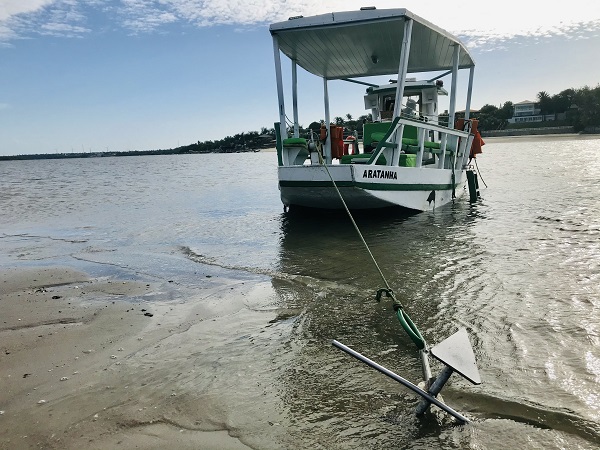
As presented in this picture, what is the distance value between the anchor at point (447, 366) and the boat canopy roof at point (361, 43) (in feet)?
27.9

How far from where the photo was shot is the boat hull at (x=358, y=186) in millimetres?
10305

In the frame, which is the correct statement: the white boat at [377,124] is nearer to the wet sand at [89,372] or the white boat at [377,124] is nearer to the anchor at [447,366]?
the wet sand at [89,372]

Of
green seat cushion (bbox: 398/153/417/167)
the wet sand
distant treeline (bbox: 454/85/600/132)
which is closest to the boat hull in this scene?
green seat cushion (bbox: 398/153/417/167)

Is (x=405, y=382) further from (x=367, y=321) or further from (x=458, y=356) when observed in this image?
(x=367, y=321)

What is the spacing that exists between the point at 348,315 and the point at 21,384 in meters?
3.08

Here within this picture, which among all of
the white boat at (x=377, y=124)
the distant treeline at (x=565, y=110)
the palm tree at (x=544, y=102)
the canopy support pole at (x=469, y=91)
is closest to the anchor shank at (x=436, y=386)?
the white boat at (x=377, y=124)

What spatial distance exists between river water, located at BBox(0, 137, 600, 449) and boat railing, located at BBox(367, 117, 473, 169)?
5.14ft

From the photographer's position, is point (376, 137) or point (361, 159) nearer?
point (361, 159)

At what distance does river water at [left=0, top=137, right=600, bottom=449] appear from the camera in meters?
3.11

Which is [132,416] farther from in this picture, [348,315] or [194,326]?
[348,315]

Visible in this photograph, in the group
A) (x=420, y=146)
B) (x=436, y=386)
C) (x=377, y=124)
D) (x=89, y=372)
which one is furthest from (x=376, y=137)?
(x=436, y=386)

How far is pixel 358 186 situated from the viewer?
10.3 meters

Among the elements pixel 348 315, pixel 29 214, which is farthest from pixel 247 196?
pixel 348 315

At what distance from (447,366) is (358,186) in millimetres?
7643
